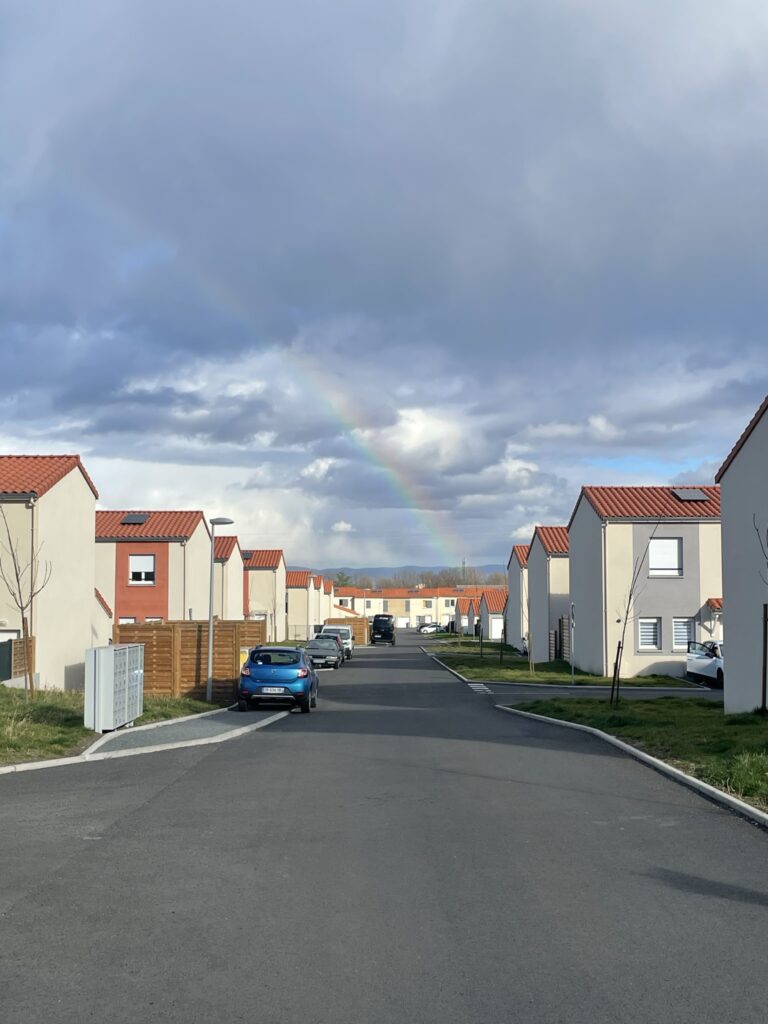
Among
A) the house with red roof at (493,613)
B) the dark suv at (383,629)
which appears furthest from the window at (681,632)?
the dark suv at (383,629)

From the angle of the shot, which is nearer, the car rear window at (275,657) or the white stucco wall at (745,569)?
the white stucco wall at (745,569)

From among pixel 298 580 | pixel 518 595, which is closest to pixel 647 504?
pixel 518 595

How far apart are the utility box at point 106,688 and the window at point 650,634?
2436cm

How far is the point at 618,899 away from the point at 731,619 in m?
16.3

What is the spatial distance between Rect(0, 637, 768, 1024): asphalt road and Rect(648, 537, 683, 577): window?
2596 cm

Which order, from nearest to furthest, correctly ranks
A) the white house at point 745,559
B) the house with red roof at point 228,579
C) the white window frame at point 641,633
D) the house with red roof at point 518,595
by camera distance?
the white house at point 745,559, the white window frame at point 641,633, the house with red roof at point 228,579, the house with red roof at point 518,595

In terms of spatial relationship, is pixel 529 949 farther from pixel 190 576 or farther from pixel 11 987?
pixel 190 576

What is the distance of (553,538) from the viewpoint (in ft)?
160

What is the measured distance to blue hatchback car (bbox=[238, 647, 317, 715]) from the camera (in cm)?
2284

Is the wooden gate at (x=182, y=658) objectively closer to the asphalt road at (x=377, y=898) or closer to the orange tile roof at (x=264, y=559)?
the asphalt road at (x=377, y=898)

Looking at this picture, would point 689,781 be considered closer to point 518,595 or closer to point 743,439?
point 743,439

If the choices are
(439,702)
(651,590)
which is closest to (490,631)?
(651,590)

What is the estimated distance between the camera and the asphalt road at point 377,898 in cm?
487

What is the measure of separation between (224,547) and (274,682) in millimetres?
35484
